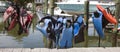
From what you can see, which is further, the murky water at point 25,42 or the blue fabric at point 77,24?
the murky water at point 25,42

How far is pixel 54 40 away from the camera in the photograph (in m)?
13.7

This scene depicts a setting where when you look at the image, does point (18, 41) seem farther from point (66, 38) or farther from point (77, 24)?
point (66, 38)

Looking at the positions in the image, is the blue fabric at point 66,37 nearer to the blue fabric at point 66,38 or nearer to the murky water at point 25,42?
the blue fabric at point 66,38

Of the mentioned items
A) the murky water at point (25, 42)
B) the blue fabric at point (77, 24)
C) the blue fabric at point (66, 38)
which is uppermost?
the blue fabric at point (77, 24)

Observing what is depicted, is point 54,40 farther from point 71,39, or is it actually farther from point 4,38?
point 4,38

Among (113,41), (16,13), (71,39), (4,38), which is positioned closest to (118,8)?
(113,41)

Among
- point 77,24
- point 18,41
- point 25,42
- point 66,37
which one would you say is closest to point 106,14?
point 77,24

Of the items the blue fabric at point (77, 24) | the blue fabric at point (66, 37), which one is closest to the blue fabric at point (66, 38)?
the blue fabric at point (66, 37)

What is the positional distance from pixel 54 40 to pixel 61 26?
737mm

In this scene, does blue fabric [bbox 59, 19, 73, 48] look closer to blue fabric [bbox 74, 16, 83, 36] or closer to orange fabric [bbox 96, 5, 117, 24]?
blue fabric [bbox 74, 16, 83, 36]

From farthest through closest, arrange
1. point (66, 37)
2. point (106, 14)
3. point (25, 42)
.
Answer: point (25, 42) < point (106, 14) < point (66, 37)

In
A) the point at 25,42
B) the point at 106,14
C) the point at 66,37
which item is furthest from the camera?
the point at 25,42


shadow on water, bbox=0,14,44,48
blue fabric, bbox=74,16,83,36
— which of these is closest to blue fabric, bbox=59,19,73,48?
blue fabric, bbox=74,16,83,36

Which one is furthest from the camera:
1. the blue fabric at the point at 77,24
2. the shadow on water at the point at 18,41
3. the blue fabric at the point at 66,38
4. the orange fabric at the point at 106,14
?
the shadow on water at the point at 18,41
